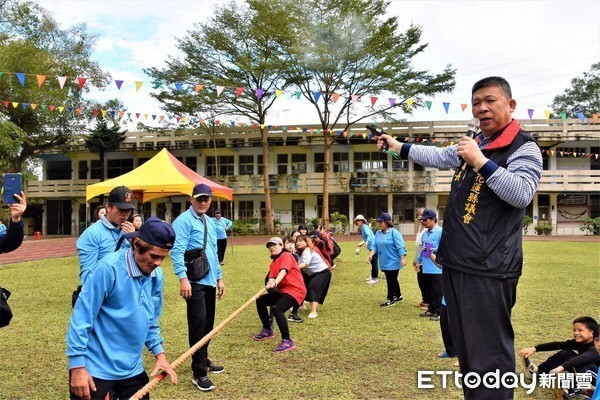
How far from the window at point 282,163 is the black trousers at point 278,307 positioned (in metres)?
29.1

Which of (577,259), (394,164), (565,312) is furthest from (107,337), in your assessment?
(394,164)

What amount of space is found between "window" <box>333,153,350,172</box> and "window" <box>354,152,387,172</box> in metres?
0.69

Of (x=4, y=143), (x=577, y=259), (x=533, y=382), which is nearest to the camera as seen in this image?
(x=533, y=382)

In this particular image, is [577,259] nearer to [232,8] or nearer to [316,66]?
[316,66]

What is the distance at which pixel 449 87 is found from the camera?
90.4 feet

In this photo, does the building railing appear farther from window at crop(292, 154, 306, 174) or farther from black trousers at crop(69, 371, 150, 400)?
black trousers at crop(69, 371, 150, 400)

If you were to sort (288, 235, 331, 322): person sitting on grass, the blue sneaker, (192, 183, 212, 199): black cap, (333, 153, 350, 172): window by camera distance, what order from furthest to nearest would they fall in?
(333, 153, 350, 172): window
(288, 235, 331, 322): person sitting on grass
the blue sneaker
(192, 183, 212, 199): black cap

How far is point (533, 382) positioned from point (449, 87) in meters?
25.5

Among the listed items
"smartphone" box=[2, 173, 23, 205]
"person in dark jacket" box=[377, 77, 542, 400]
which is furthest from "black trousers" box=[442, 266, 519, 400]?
"smartphone" box=[2, 173, 23, 205]

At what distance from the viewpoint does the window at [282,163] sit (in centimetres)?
3531

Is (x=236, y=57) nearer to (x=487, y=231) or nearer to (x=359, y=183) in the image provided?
(x=359, y=183)

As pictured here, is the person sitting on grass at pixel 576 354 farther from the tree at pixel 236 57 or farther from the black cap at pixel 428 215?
the tree at pixel 236 57

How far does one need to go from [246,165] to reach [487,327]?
3445cm

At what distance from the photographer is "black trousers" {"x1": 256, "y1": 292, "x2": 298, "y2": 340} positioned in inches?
228
